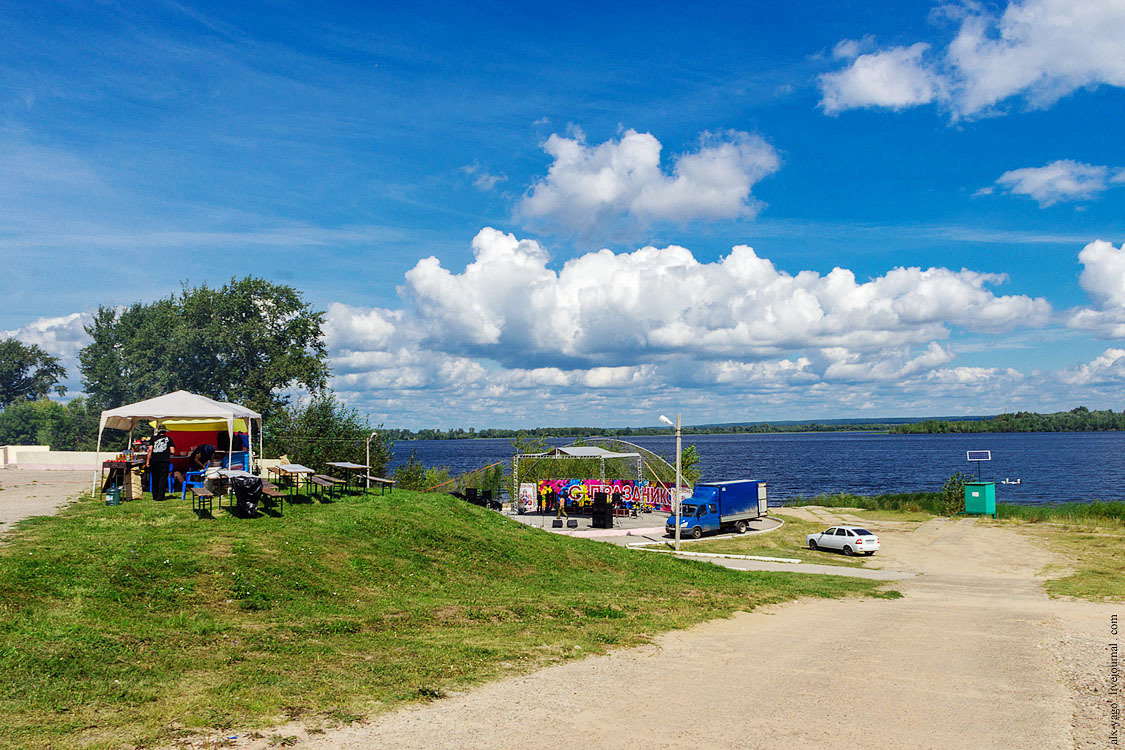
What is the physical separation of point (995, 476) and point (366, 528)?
311ft

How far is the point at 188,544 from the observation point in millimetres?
14258

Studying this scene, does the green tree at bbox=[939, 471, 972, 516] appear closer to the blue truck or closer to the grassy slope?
the blue truck

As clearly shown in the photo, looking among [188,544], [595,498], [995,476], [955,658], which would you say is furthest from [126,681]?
[995,476]

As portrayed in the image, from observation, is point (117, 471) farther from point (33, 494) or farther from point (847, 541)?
Answer: point (847, 541)

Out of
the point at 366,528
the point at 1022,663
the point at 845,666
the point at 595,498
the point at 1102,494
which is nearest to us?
the point at 845,666

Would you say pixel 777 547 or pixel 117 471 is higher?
pixel 117 471

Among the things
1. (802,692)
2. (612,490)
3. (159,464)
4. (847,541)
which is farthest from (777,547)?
(159,464)

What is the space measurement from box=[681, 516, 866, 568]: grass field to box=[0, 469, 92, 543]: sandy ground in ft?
74.6

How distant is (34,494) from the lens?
2136 centimetres

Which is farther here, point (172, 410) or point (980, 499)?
point (980, 499)

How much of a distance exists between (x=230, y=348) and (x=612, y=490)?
40379 millimetres

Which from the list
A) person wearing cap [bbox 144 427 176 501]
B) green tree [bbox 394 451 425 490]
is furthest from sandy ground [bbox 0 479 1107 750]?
green tree [bbox 394 451 425 490]

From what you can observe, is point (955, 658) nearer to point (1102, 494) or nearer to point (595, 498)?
point (595, 498)

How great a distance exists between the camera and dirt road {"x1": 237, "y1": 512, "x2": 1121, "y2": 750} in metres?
8.22
